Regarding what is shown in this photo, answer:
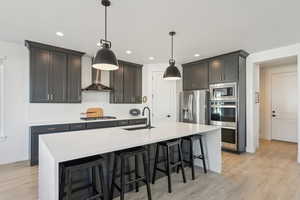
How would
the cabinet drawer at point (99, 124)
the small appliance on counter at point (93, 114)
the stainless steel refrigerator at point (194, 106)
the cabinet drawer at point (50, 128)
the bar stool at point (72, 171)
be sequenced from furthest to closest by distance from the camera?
the stainless steel refrigerator at point (194, 106) < the small appliance on counter at point (93, 114) < the cabinet drawer at point (99, 124) < the cabinet drawer at point (50, 128) < the bar stool at point (72, 171)

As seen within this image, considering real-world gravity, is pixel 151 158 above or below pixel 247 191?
above

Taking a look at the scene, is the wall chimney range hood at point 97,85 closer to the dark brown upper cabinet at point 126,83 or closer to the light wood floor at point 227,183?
the dark brown upper cabinet at point 126,83

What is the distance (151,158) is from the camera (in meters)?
2.68

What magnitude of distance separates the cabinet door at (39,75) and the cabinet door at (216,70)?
4110mm

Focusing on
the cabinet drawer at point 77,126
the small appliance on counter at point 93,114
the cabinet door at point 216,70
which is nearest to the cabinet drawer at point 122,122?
the small appliance on counter at point 93,114

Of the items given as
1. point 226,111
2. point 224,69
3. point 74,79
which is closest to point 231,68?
point 224,69

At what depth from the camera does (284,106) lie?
17.3 feet

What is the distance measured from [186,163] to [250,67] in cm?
303

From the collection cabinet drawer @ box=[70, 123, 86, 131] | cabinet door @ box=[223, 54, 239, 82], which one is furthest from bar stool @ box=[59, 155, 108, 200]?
cabinet door @ box=[223, 54, 239, 82]

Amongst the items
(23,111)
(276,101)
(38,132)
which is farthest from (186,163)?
(276,101)

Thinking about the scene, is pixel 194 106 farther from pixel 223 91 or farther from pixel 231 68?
pixel 231 68

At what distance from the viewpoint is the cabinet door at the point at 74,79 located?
398cm

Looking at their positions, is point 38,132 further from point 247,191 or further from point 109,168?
point 247,191

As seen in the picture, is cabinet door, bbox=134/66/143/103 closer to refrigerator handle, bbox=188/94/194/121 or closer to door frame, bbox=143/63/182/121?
door frame, bbox=143/63/182/121
